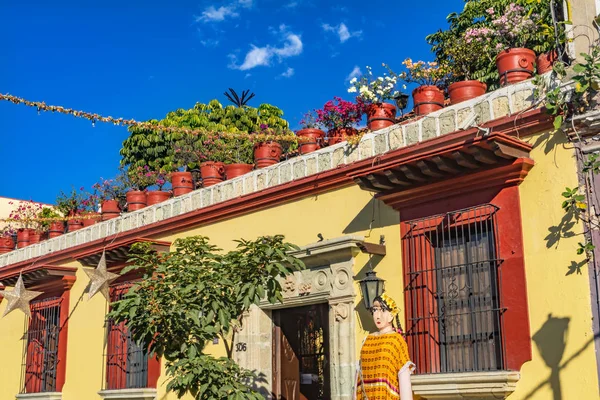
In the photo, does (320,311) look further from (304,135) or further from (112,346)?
(112,346)

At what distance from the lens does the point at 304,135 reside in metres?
9.80

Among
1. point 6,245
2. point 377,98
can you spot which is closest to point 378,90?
point 377,98

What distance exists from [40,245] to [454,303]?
29.6 feet

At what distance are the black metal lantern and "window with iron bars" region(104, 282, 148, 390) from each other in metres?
4.41

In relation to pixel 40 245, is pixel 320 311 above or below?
below

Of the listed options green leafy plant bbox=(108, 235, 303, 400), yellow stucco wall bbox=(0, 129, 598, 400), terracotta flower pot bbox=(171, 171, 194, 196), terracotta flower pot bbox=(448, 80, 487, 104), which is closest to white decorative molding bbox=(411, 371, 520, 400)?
yellow stucco wall bbox=(0, 129, 598, 400)

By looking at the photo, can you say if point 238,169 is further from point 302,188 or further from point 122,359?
point 122,359

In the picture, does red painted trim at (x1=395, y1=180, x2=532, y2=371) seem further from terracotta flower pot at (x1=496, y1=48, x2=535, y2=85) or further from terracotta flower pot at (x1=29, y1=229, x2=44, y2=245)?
terracotta flower pot at (x1=29, y1=229, x2=44, y2=245)

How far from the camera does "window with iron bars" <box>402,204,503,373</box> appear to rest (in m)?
7.30

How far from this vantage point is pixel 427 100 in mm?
8352

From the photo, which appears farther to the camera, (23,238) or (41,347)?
(23,238)

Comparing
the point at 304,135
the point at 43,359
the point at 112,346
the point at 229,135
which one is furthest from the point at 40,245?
the point at 304,135

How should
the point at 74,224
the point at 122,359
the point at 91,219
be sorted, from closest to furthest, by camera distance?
the point at 122,359, the point at 91,219, the point at 74,224

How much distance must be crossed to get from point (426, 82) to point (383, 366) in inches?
197
